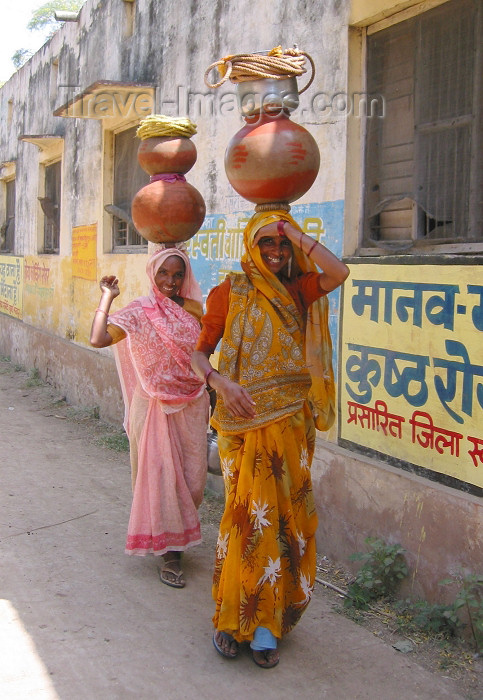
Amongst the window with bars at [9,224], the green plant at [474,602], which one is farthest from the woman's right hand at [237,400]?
the window with bars at [9,224]

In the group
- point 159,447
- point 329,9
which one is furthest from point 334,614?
point 329,9

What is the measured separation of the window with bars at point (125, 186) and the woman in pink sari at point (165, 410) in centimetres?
339

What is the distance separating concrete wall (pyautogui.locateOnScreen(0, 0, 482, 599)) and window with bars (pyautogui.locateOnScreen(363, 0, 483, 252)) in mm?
127

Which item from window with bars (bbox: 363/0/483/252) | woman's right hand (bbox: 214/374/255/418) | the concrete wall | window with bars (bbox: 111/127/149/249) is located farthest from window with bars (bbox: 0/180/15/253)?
woman's right hand (bbox: 214/374/255/418)

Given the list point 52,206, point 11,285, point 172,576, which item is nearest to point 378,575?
point 172,576

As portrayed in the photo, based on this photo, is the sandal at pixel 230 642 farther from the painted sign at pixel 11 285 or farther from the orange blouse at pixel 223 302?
the painted sign at pixel 11 285

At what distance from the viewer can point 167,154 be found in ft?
12.4

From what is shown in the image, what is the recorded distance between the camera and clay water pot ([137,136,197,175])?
3793mm

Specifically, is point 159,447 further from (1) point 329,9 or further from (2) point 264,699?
(1) point 329,9

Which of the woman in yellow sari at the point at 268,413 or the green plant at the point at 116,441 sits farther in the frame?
the green plant at the point at 116,441

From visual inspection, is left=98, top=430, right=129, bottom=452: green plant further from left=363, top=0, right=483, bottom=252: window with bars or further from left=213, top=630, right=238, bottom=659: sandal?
left=213, top=630, right=238, bottom=659: sandal

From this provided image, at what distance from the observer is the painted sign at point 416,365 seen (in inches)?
127

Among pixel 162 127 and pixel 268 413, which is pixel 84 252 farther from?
pixel 268 413

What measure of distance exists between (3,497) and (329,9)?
380cm
